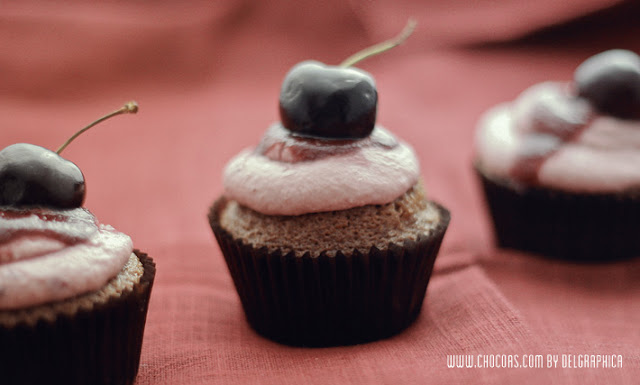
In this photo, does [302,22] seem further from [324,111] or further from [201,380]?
[201,380]

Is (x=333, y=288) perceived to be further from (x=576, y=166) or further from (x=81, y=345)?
(x=576, y=166)

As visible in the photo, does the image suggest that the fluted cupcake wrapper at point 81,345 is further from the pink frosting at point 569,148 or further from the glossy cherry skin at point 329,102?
the pink frosting at point 569,148

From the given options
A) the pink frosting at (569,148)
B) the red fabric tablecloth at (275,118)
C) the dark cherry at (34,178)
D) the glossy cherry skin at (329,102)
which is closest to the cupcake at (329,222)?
the glossy cherry skin at (329,102)

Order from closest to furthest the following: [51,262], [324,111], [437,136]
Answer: [51,262], [324,111], [437,136]

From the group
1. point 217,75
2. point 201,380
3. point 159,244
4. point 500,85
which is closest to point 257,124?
point 217,75

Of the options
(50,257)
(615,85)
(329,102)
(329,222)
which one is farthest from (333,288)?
(615,85)

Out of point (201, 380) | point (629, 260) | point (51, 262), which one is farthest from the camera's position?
point (629, 260)

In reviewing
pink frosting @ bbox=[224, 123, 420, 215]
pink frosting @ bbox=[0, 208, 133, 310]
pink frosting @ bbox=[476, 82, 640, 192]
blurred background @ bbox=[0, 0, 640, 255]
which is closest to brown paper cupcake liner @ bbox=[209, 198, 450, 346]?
pink frosting @ bbox=[224, 123, 420, 215]
